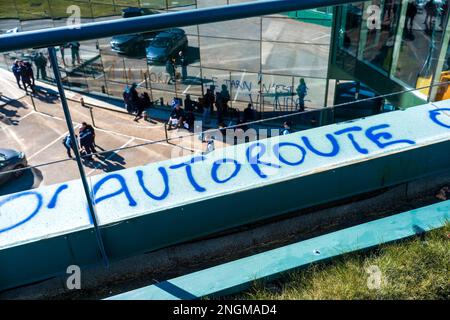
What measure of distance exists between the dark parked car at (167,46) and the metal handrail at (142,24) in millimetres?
17842

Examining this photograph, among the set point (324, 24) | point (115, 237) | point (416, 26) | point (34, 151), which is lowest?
point (34, 151)

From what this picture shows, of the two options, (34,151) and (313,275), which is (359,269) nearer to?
(313,275)

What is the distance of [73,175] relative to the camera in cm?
529

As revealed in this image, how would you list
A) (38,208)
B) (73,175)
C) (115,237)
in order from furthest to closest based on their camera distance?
1. (73,175)
2. (38,208)
3. (115,237)

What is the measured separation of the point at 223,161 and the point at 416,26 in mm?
10006

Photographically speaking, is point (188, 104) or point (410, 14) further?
point (188, 104)

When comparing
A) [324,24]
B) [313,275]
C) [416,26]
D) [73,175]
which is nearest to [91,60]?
[324,24]

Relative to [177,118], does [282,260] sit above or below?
above

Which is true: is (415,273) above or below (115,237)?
above

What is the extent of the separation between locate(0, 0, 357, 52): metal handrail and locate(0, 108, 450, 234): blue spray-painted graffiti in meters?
1.78

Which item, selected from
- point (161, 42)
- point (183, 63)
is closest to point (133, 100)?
point (183, 63)

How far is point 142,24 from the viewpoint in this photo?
2.85 metres

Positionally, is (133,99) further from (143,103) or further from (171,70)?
(171,70)

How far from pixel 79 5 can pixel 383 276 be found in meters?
23.0
